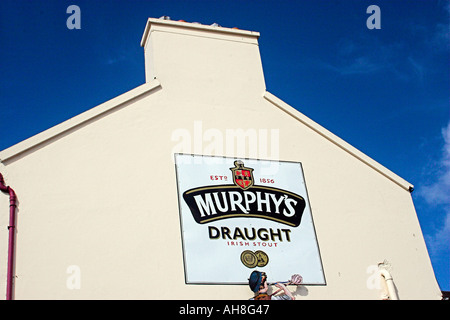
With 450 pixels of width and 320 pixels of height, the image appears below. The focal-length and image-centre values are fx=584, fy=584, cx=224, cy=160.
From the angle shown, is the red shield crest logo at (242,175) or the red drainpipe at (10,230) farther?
the red shield crest logo at (242,175)

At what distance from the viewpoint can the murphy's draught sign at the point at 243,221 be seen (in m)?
10.9

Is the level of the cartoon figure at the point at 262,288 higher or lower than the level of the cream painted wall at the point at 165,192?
lower

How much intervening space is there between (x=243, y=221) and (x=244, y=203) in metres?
0.40

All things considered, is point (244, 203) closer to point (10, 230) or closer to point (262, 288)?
point (262, 288)

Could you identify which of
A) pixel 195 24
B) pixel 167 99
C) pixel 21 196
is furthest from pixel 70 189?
pixel 195 24

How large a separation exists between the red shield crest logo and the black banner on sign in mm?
101

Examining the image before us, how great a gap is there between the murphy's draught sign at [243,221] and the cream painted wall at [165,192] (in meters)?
0.23

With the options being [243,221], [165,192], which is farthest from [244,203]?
[165,192]

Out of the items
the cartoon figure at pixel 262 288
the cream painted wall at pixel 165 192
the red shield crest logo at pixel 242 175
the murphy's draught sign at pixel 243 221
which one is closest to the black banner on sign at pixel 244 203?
the murphy's draught sign at pixel 243 221

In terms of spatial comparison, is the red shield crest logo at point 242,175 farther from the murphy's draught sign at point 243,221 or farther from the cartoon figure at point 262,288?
the cartoon figure at point 262,288

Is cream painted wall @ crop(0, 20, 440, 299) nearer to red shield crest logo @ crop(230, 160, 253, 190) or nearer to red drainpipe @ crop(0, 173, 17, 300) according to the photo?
red drainpipe @ crop(0, 173, 17, 300)

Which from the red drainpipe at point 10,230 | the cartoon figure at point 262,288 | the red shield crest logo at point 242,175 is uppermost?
the red shield crest logo at point 242,175

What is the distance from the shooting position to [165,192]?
37.0ft
